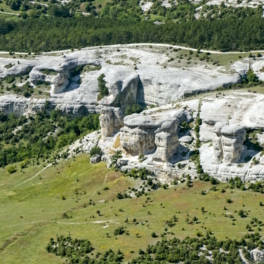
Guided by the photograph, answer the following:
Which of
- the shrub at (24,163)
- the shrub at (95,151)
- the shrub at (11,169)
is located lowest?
the shrub at (11,169)

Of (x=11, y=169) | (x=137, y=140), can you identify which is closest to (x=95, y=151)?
(x=137, y=140)

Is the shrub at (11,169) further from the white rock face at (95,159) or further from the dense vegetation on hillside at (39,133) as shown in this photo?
the white rock face at (95,159)

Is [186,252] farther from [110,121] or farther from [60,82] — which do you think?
[60,82]

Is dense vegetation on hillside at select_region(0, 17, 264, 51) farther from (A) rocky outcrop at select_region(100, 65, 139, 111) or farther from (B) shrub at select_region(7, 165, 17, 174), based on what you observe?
(B) shrub at select_region(7, 165, 17, 174)

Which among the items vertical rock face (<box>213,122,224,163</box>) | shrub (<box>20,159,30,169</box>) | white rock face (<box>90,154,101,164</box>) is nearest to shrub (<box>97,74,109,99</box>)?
shrub (<box>20,159,30,169</box>)

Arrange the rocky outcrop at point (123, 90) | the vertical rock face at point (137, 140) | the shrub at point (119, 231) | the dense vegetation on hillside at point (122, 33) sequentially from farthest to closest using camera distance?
the dense vegetation on hillside at point (122, 33), the rocky outcrop at point (123, 90), the vertical rock face at point (137, 140), the shrub at point (119, 231)

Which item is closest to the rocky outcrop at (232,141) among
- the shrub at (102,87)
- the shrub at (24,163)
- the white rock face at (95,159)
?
the white rock face at (95,159)

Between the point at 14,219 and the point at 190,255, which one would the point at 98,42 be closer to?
the point at 14,219
